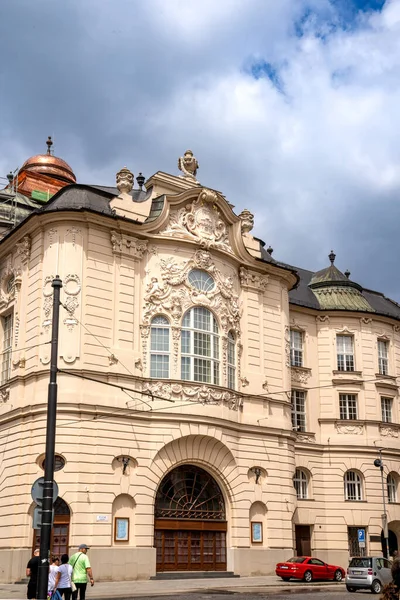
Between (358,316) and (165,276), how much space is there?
1679cm

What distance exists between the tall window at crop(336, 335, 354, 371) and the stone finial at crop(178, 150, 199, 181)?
1477 cm

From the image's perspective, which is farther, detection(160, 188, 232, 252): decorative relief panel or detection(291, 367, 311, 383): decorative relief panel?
detection(291, 367, 311, 383): decorative relief panel

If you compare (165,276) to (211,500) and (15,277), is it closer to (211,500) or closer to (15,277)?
(15,277)

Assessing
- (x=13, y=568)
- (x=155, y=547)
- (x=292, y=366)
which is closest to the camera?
(x=13, y=568)

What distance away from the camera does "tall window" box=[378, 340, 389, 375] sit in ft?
160

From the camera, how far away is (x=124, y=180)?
37.5 meters

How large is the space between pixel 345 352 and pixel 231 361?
1246cm

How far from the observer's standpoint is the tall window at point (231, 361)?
3797 cm

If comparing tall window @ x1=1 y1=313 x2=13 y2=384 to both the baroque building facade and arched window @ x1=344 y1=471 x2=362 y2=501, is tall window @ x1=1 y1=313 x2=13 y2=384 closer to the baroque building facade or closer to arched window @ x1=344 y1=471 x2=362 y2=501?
the baroque building facade

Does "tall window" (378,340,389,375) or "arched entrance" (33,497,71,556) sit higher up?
"tall window" (378,340,389,375)

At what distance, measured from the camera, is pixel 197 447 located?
35719 mm

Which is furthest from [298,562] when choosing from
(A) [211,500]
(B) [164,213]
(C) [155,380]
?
(B) [164,213]

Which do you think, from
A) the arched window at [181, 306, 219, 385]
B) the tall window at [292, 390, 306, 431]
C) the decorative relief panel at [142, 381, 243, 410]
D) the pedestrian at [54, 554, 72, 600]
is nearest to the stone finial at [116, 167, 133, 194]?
the arched window at [181, 306, 219, 385]

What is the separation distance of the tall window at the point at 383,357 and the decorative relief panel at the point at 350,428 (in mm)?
4165
